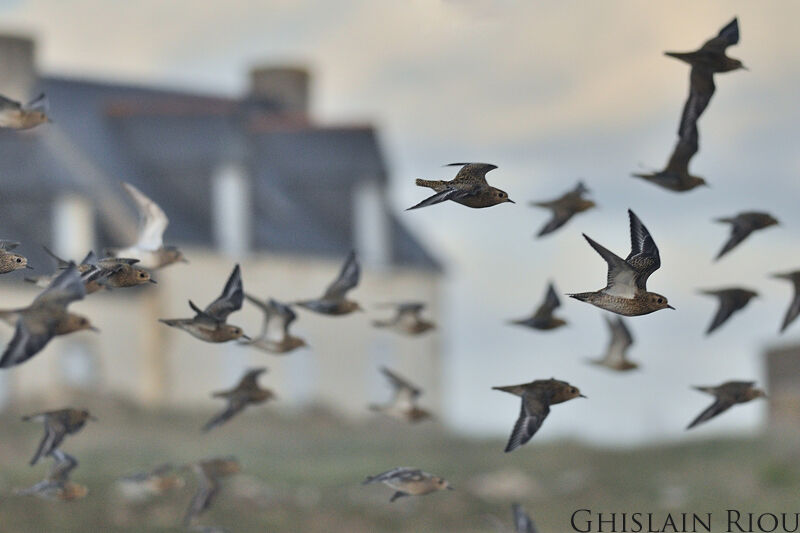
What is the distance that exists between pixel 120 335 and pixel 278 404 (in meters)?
3.53

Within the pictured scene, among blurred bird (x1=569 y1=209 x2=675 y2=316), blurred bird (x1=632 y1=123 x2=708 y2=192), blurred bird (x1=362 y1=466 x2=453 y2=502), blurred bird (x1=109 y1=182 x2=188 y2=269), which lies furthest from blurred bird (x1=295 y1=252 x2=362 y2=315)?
blurred bird (x1=569 y1=209 x2=675 y2=316)

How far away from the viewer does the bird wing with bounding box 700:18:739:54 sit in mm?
7473

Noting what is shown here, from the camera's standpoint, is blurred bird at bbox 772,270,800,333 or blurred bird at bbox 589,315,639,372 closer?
blurred bird at bbox 772,270,800,333

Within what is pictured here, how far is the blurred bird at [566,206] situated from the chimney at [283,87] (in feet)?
80.3

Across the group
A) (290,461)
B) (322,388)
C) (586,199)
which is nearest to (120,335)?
(322,388)

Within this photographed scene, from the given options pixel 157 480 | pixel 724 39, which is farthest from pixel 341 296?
pixel 724 39

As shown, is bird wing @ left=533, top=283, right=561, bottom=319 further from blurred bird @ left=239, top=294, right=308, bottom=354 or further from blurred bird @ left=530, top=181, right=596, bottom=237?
blurred bird @ left=239, top=294, right=308, bottom=354

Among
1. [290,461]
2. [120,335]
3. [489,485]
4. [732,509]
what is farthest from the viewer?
[120,335]

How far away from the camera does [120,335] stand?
25.3 metres

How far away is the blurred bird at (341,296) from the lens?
8008 mm

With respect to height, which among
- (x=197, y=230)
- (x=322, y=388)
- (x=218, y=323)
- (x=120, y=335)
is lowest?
(x=322, y=388)

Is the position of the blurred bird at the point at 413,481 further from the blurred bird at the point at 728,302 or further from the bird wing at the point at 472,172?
the blurred bird at the point at 728,302

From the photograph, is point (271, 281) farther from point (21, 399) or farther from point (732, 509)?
point (732, 509)

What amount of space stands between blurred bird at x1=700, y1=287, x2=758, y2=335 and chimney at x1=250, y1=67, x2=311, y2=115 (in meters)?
24.8
